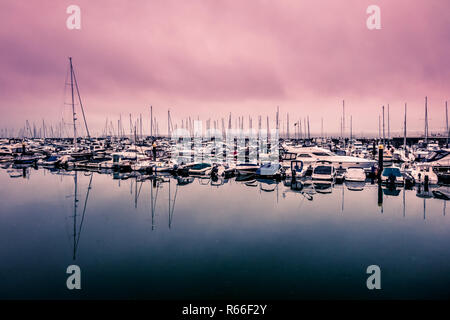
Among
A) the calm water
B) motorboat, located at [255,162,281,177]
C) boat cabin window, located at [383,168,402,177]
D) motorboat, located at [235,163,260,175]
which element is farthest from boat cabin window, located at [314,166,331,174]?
motorboat, located at [235,163,260,175]

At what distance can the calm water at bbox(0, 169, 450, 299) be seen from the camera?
805 cm

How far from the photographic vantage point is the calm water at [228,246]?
805cm

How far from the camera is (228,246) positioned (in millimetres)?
11211

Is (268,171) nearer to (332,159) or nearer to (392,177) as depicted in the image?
(332,159)

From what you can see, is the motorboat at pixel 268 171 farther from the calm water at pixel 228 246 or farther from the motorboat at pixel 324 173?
the calm water at pixel 228 246

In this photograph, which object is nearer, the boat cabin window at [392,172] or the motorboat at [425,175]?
the motorboat at [425,175]

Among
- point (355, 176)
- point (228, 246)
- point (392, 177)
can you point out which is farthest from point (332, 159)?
point (228, 246)

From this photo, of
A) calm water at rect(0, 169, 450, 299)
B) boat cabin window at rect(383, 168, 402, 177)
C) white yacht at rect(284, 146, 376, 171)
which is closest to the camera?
calm water at rect(0, 169, 450, 299)

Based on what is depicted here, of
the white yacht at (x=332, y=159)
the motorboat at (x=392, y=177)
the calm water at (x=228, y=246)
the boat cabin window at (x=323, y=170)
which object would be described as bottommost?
the calm water at (x=228, y=246)

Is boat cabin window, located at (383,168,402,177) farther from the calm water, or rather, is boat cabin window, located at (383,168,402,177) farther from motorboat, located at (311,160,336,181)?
motorboat, located at (311,160,336,181)

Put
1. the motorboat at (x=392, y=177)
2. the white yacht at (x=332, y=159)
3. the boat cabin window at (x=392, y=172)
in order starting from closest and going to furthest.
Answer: the motorboat at (x=392, y=177) < the boat cabin window at (x=392, y=172) < the white yacht at (x=332, y=159)

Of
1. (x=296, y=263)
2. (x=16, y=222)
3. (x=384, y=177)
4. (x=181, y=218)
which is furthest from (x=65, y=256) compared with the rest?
(x=384, y=177)

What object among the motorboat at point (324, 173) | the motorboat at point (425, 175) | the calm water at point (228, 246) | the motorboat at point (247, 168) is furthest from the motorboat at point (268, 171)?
the motorboat at point (425, 175)

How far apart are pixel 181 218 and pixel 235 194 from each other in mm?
6944
